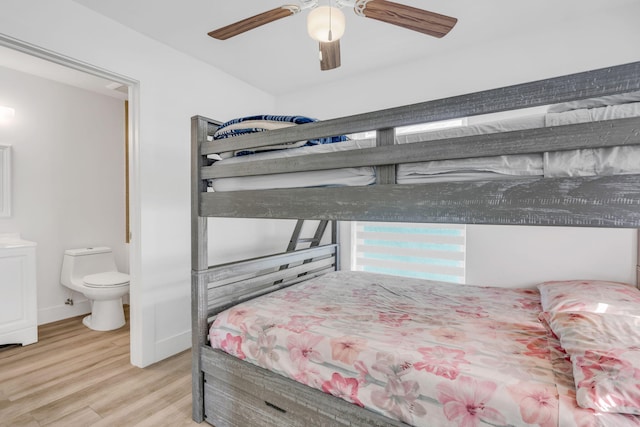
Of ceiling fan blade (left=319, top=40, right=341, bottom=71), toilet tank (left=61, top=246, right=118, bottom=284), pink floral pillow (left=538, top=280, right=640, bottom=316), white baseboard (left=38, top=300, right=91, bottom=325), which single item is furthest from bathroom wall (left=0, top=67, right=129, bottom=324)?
pink floral pillow (left=538, top=280, right=640, bottom=316)

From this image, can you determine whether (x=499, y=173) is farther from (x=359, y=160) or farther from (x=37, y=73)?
(x=37, y=73)

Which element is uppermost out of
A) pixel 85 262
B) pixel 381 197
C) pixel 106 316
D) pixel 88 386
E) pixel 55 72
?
pixel 55 72

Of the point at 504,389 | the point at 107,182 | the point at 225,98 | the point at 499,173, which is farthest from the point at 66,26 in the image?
the point at 504,389

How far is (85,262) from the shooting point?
3.13 metres

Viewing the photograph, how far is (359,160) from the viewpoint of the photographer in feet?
3.80

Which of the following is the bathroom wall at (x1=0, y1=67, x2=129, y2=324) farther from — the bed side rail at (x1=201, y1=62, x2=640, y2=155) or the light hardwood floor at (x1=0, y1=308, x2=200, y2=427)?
the bed side rail at (x1=201, y1=62, x2=640, y2=155)

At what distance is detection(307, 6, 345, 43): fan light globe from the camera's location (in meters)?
1.38

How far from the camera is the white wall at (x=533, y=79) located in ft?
6.70

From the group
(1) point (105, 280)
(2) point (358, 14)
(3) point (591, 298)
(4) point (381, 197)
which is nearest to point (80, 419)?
(1) point (105, 280)

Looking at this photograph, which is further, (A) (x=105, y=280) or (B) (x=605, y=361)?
(A) (x=105, y=280)

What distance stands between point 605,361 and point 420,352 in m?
0.51

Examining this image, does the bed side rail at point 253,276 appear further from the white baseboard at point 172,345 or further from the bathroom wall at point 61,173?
the bathroom wall at point 61,173

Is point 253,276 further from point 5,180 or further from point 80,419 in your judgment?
point 5,180

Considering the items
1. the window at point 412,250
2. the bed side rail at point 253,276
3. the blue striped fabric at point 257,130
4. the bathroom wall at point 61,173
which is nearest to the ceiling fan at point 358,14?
the blue striped fabric at point 257,130
